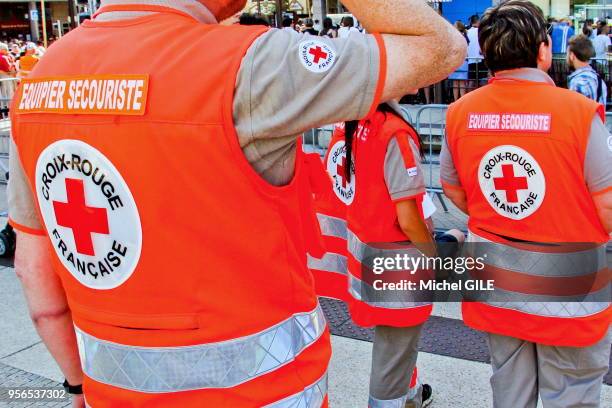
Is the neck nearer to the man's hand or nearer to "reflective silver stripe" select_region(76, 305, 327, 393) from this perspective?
the man's hand

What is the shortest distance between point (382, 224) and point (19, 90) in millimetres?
1740

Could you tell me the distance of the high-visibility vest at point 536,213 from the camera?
7.94 ft

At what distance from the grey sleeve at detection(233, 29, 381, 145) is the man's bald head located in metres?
0.24

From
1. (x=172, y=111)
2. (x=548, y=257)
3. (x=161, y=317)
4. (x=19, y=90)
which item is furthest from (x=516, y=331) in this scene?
(x=19, y=90)

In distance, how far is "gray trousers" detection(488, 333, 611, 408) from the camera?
8.31 ft

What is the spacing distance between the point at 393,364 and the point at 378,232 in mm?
607

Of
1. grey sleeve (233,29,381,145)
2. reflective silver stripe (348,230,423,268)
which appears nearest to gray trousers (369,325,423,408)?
reflective silver stripe (348,230,423,268)

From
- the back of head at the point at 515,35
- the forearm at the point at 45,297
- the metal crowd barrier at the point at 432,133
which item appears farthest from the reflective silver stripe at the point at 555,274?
the metal crowd barrier at the point at 432,133

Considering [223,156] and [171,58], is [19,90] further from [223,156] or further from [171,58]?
[223,156]

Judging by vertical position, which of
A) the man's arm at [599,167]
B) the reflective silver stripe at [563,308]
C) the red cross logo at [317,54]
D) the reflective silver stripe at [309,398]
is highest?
the red cross logo at [317,54]

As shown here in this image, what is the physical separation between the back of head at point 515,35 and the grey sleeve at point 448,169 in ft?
1.36

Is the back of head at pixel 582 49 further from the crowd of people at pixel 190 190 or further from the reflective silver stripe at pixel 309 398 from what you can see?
the reflective silver stripe at pixel 309 398

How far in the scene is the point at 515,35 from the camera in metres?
2.56

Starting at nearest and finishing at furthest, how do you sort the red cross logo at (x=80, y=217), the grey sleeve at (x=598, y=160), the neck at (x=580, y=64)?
the red cross logo at (x=80, y=217), the grey sleeve at (x=598, y=160), the neck at (x=580, y=64)
